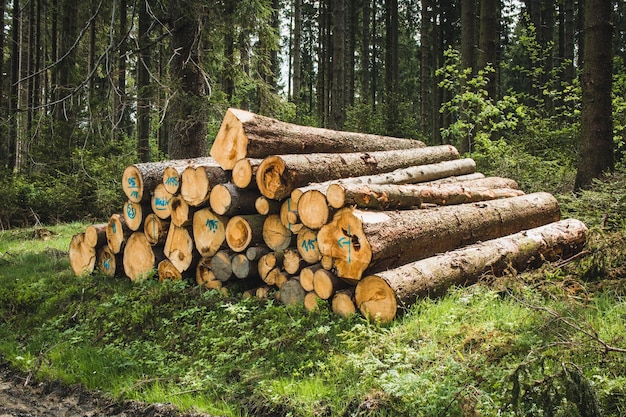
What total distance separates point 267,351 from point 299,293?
3.15 ft

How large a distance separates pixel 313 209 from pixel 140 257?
2.85 meters

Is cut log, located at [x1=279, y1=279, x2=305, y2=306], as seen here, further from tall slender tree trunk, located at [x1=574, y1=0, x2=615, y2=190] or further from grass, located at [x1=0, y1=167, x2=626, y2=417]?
tall slender tree trunk, located at [x1=574, y1=0, x2=615, y2=190]

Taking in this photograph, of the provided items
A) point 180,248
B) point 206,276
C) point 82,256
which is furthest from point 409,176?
point 82,256

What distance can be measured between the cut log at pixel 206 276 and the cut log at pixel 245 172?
1.06 metres

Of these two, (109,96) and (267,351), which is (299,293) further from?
(109,96)

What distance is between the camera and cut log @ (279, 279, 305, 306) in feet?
17.2

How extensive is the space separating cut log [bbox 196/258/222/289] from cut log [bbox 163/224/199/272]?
126 millimetres

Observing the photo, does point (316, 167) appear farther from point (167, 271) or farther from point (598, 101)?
point (598, 101)

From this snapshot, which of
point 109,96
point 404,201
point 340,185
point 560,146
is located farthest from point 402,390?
point 560,146

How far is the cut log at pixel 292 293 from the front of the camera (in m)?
5.23

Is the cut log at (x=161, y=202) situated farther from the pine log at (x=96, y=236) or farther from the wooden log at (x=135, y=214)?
the pine log at (x=96, y=236)

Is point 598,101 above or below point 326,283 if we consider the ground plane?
above

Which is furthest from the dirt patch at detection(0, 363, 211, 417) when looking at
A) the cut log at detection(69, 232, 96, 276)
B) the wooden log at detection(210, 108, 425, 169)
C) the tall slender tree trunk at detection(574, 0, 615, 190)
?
the tall slender tree trunk at detection(574, 0, 615, 190)

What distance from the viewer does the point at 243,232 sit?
18.7 ft
